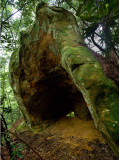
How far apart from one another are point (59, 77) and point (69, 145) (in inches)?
124

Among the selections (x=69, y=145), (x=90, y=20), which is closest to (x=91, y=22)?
(x=90, y=20)

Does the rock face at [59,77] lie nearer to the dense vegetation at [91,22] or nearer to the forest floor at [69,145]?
the dense vegetation at [91,22]

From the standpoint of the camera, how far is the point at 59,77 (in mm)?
5395

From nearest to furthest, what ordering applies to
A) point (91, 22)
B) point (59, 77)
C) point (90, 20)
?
point (90, 20) → point (91, 22) → point (59, 77)

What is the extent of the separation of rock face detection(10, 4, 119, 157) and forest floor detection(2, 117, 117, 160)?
0.99 metres

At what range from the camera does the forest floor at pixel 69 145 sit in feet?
10.1

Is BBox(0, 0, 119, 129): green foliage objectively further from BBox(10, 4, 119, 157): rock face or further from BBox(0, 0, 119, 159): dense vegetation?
BBox(10, 4, 119, 157): rock face

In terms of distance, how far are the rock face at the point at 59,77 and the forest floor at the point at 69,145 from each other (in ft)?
3.24

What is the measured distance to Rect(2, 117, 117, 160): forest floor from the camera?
3066mm

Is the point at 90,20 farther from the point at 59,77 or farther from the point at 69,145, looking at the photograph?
the point at 69,145

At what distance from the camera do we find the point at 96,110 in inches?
81.9

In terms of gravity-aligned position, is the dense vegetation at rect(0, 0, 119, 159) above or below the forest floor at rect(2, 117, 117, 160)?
above

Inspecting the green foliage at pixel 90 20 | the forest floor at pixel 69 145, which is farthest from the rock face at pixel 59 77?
the forest floor at pixel 69 145

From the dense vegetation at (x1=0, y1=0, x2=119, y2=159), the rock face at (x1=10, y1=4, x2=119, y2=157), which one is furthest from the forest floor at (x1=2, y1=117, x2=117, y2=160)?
the dense vegetation at (x1=0, y1=0, x2=119, y2=159)
